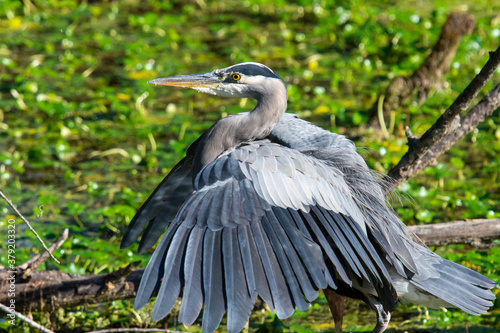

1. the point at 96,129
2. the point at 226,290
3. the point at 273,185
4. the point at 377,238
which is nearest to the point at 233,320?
the point at 226,290

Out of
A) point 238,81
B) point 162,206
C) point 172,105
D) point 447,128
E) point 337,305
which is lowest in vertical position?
point 172,105

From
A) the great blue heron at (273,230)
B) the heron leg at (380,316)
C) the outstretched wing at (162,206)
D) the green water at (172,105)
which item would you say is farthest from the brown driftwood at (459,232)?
the outstretched wing at (162,206)

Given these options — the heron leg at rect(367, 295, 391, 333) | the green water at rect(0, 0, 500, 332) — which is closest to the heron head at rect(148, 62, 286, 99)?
the green water at rect(0, 0, 500, 332)

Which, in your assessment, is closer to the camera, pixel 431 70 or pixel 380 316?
pixel 380 316

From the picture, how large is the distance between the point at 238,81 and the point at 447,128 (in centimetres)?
123

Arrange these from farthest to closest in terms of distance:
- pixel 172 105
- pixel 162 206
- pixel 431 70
A: pixel 172 105
pixel 431 70
pixel 162 206

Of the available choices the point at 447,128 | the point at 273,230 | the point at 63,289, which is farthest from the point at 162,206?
the point at 447,128

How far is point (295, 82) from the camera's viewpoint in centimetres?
752

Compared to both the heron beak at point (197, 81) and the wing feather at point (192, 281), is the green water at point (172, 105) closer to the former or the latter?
the heron beak at point (197, 81)

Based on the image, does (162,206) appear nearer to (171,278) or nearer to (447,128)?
(171,278)

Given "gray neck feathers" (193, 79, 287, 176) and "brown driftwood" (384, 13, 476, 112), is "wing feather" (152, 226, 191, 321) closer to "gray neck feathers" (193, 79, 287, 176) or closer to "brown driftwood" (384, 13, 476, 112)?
"gray neck feathers" (193, 79, 287, 176)

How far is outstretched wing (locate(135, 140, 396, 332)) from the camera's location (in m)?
2.65

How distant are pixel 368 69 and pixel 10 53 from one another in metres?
4.21

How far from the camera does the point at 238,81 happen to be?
379 centimetres
